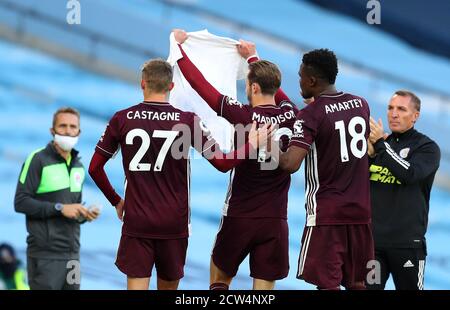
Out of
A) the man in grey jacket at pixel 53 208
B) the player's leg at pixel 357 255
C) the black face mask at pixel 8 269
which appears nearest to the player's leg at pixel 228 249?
the player's leg at pixel 357 255

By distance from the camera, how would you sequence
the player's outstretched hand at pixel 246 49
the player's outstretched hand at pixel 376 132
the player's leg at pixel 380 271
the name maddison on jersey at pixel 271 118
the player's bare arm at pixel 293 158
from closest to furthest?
the player's bare arm at pixel 293 158 → the name maddison on jersey at pixel 271 118 → the player's outstretched hand at pixel 376 132 → the player's leg at pixel 380 271 → the player's outstretched hand at pixel 246 49

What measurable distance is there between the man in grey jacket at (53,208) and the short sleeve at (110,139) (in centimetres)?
174

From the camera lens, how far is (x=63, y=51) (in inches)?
723

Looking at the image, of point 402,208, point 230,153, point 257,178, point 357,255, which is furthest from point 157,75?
point 402,208

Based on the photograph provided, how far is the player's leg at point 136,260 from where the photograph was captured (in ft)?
19.4

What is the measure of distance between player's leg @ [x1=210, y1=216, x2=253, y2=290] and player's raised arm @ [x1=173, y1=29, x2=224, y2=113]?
745mm

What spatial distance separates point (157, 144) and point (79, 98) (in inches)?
505

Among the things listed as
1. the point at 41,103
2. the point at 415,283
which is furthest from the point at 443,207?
the point at 415,283

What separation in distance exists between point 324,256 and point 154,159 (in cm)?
120

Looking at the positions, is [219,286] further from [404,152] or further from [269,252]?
[404,152]

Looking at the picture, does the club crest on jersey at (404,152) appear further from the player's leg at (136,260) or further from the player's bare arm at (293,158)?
the player's leg at (136,260)

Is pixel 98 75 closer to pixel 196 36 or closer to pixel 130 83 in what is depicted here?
pixel 130 83

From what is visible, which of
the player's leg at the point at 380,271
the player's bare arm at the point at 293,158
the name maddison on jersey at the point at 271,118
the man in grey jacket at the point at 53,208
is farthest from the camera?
the man in grey jacket at the point at 53,208

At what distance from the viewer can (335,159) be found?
592 centimetres
